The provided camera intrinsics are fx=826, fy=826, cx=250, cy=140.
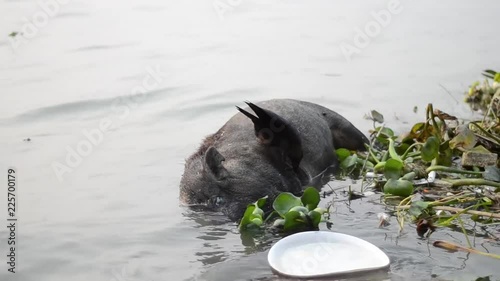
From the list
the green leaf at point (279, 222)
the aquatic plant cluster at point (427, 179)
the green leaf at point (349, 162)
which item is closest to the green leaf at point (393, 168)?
the aquatic plant cluster at point (427, 179)

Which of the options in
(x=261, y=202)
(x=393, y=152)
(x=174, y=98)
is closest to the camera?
(x=261, y=202)

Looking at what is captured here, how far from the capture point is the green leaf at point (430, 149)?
242 inches

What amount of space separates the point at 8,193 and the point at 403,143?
329 cm

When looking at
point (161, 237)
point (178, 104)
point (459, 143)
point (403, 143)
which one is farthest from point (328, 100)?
point (161, 237)

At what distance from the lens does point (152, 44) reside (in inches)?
437

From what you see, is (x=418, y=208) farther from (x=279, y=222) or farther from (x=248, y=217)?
(x=248, y=217)

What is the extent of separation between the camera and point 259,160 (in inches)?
243

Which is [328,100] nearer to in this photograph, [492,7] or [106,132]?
[106,132]

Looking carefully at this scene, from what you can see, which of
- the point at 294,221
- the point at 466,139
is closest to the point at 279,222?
the point at 294,221

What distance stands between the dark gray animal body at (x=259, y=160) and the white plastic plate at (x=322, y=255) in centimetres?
82

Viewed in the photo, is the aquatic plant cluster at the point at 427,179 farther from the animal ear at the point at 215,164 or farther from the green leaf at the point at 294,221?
the animal ear at the point at 215,164

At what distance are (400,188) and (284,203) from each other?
947 millimetres

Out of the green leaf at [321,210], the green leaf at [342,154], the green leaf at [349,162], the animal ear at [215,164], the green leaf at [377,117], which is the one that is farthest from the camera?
the green leaf at [377,117]

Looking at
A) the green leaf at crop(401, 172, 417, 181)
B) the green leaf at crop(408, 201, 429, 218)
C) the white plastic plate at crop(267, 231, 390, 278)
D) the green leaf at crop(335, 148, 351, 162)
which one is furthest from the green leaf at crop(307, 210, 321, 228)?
the green leaf at crop(335, 148, 351, 162)
